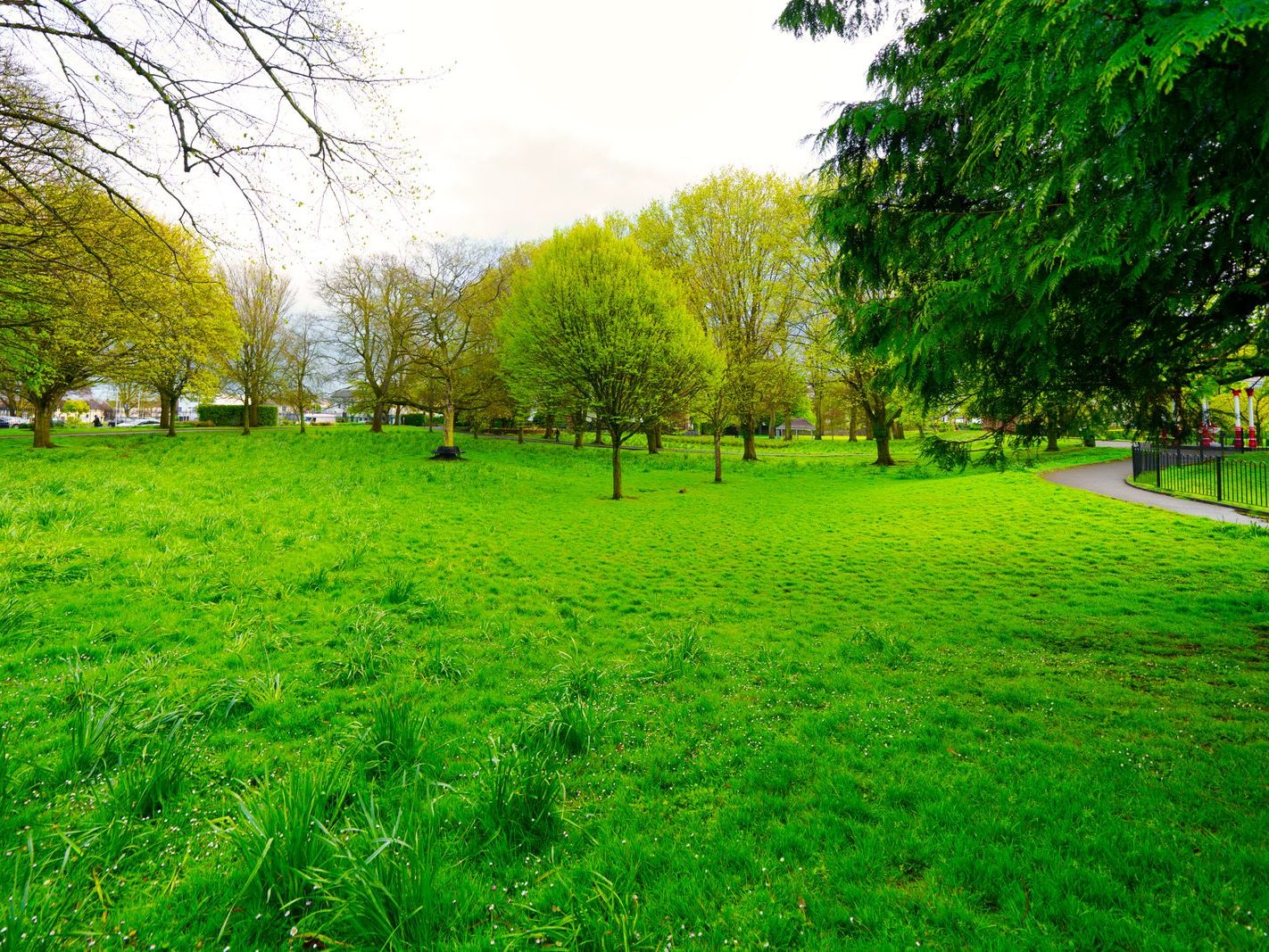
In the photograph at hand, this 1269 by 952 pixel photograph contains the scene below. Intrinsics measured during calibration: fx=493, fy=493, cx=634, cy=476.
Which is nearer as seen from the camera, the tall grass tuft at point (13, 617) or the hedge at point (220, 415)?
the tall grass tuft at point (13, 617)

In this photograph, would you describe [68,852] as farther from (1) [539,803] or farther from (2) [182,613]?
(2) [182,613]

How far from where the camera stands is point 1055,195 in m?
3.28

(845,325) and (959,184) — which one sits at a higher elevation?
(959,184)

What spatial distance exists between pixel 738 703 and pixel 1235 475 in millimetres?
20781

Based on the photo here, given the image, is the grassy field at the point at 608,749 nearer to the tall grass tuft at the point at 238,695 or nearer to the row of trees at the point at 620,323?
the tall grass tuft at the point at 238,695

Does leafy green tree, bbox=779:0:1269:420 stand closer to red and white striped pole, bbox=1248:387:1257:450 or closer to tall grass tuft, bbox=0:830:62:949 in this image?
tall grass tuft, bbox=0:830:62:949

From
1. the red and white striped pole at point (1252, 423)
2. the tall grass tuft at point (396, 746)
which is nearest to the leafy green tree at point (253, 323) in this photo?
the tall grass tuft at point (396, 746)

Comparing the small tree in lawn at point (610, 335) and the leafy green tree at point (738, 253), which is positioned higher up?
the leafy green tree at point (738, 253)

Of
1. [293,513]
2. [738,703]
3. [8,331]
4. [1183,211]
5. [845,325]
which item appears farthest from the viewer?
[8,331]

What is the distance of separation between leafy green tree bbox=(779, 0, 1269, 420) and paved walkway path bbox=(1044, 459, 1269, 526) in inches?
468

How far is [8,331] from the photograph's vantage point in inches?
482

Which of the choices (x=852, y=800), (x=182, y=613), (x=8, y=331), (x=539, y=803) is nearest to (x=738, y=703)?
(x=852, y=800)

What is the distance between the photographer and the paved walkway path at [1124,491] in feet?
42.3

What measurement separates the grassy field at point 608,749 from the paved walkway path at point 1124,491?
4995mm
